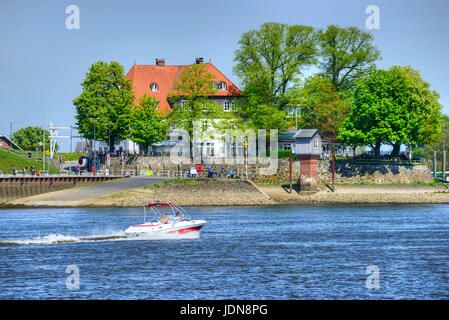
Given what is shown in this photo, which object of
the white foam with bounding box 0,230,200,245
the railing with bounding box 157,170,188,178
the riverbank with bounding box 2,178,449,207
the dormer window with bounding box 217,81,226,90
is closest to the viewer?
the white foam with bounding box 0,230,200,245

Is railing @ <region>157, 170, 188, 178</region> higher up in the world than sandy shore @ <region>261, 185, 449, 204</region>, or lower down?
higher up

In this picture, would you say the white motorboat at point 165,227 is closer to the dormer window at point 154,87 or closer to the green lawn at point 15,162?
the green lawn at point 15,162

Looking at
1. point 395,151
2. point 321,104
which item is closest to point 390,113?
point 395,151

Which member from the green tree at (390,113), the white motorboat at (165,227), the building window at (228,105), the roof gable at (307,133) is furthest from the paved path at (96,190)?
the white motorboat at (165,227)

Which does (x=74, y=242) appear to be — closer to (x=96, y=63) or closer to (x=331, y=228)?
(x=331, y=228)

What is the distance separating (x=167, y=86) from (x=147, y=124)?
16015 mm

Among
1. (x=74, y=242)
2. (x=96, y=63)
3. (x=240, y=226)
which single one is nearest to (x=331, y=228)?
(x=240, y=226)

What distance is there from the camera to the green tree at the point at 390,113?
98625 millimetres

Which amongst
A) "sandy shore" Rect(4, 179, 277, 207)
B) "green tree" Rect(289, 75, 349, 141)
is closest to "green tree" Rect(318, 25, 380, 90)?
"green tree" Rect(289, 75, 349, 141)

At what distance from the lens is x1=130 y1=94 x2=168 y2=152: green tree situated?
10956cm

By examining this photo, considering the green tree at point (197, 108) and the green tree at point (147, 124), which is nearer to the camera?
the green tree at point (197, 108)

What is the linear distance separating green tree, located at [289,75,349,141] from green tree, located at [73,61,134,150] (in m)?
28.2

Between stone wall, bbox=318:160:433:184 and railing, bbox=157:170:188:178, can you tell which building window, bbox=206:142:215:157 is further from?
stone wall, bbox=318:160:433:184

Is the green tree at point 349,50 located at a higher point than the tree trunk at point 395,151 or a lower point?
higher
